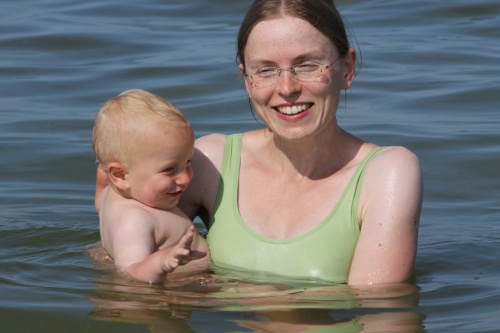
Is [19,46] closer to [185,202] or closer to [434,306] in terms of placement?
[185,202]

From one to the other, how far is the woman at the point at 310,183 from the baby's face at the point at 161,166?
0.79ft

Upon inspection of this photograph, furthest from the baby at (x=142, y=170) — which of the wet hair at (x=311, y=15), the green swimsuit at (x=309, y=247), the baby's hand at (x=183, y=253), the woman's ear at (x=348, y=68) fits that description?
the woman's ear at (x=348, y=68)

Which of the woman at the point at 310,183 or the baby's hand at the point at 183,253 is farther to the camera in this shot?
the woman at the point at 310,183

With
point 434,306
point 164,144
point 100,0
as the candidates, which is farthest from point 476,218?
point 100,0

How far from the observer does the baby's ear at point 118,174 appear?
528cm

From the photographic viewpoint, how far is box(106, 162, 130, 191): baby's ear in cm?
528

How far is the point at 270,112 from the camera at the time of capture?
520 cm

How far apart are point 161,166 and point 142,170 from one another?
0.08m

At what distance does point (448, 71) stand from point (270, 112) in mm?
5422

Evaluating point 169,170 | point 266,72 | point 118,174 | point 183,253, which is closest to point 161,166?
point 169,170

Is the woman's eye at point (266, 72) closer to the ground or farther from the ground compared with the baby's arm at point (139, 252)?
farther from the ground

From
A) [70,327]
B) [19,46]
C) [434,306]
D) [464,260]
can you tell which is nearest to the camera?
[70,327]

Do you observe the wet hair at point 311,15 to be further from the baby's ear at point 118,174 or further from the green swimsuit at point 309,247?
the baby's ear at point 118,174

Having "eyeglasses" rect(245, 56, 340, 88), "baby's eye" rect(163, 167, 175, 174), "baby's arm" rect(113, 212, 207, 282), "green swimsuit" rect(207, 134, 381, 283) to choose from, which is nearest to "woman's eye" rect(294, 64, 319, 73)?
"eyeglasses" rect(245, 56, 340, 88)
